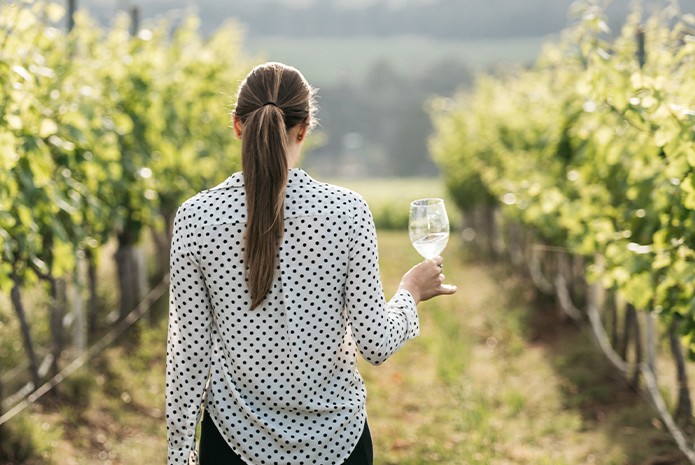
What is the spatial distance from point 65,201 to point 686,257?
334 centimetres

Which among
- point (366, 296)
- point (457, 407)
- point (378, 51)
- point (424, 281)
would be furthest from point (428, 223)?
point (378, 51)

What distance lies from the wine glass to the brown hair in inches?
16.5

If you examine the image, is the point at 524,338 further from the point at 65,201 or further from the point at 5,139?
the point at 5,139

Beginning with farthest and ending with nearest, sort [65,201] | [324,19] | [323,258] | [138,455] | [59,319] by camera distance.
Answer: [324,19] → [59,319] → [138,455] → [65,201] → [323,258]

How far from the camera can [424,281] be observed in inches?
100

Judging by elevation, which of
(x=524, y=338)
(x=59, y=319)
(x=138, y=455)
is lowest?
(x=524, y=338)

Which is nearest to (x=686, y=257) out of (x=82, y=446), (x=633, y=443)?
(x=633, y=443)

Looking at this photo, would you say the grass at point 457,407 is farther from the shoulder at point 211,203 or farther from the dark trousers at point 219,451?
the shoulder at point 211,203

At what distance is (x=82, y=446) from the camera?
584 centimetres

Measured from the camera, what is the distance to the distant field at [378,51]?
118875 mm

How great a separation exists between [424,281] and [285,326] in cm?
43

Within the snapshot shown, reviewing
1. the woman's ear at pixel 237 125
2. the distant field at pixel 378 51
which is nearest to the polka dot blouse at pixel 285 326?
the woman's ear at pixel 237 125

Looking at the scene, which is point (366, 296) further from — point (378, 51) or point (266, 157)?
point (378, 51)

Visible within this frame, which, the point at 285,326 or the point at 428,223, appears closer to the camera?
the point at 285,326
